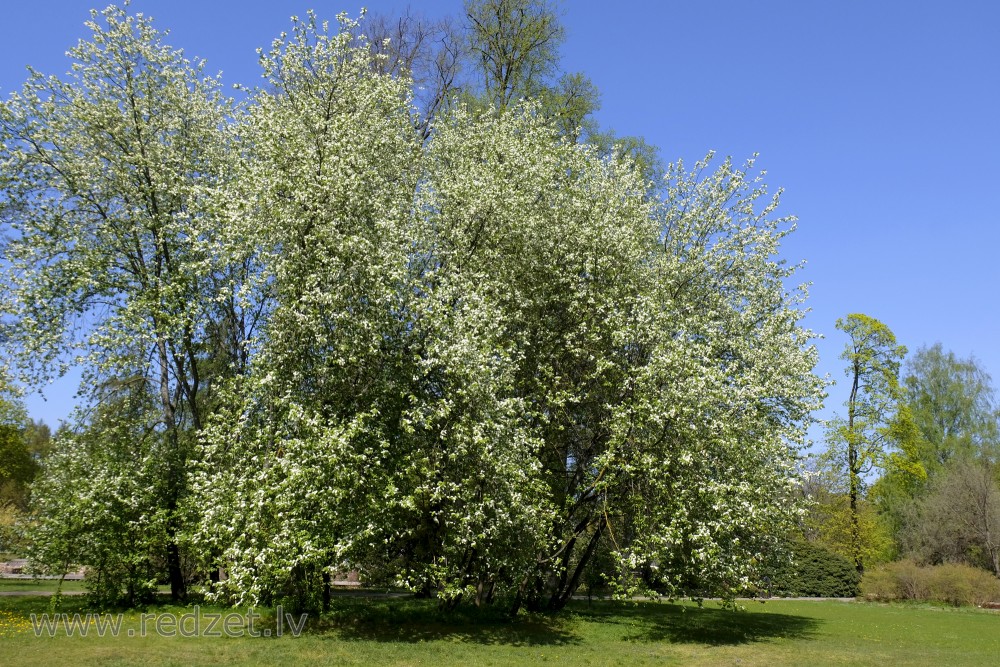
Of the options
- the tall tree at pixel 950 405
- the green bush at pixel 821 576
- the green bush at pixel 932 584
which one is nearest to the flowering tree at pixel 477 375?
the green bush at pixel 932 584

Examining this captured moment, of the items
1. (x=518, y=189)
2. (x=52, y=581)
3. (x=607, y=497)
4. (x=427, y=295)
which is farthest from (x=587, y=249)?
(x=52, y=581)

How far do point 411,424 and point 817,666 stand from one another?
12033 millimetres

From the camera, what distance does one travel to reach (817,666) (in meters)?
17.8

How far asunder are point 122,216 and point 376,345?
12082 millimetres

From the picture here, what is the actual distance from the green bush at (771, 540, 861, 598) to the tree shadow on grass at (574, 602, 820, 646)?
14.8 metres

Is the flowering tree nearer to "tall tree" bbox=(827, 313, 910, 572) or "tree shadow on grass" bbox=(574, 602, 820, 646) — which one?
"tree shadow on grass" bbox=(574, 602, 820, 646)

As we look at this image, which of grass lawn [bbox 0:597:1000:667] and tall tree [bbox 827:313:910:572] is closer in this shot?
grass lawn [bbox 0:597:1000:667]

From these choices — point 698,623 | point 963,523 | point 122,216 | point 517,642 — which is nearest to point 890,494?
point 963,523

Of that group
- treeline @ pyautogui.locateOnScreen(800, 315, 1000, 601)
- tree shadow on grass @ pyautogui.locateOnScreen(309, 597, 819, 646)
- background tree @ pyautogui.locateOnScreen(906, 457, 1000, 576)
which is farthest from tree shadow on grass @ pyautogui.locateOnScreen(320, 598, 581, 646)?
background tree @ pyautogui.locateOnScreen(906, 457, 1000, 576)

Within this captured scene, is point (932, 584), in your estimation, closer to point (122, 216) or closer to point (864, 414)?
point (864, 414)

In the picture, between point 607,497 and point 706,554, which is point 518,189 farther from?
point 706,554

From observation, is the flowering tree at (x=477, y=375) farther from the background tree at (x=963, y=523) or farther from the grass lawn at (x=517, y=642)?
the background tree at (x=963, y=523)

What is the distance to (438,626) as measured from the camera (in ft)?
69.5

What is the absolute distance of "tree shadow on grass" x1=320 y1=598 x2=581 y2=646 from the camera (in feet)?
64.6
